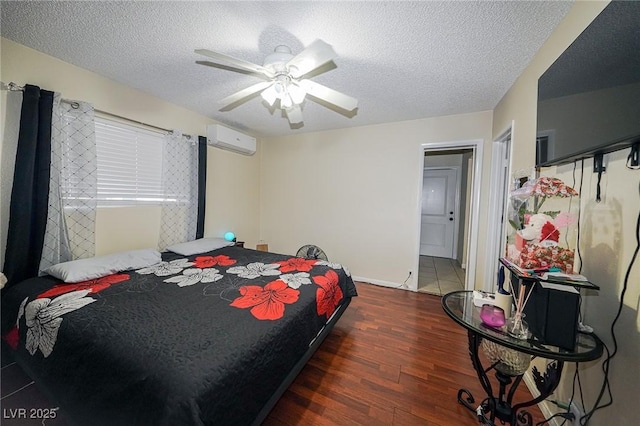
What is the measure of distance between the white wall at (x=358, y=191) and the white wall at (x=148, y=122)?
465 mm

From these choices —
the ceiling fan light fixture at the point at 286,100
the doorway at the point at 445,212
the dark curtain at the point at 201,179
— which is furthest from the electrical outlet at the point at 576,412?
the dark curtain at the point at 201,179

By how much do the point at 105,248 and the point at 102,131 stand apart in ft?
3.79

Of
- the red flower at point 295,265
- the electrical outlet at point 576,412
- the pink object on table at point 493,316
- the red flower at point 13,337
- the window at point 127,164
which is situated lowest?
the electrical outlet at point 576,412

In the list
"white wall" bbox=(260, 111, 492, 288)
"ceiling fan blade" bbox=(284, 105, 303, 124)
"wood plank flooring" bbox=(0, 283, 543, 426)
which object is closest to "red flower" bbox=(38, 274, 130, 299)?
"wood plank flooring" bbox=(0, 283, 543, 426)

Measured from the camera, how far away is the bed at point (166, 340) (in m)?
0.86

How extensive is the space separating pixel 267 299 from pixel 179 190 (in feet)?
6.99

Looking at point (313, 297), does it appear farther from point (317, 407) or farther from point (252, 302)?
point (317, 407)

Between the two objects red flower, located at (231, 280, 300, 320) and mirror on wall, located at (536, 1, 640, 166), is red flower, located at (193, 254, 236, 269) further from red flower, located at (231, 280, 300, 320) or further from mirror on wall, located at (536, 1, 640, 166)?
mirror on wall, located at (536, 1, 640, 166)

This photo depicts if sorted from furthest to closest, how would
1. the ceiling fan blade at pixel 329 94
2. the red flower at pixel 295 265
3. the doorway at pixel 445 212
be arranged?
the doorway at pixel 445 212, the red flower at pixel 295 265, the ceiling fan blade at pixel 329 94

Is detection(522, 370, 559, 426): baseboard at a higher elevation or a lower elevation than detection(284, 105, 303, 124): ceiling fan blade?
lower

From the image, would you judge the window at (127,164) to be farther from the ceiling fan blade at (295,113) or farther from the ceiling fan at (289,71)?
the ceiling fan blade at (295,113)

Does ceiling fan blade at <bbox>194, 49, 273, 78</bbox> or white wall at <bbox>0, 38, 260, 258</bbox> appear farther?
white wall at <bbox>0, 38, 260, 258</bbox>

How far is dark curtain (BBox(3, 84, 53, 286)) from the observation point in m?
1.65

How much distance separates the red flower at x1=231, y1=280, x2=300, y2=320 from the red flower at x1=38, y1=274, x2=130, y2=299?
0.99m
